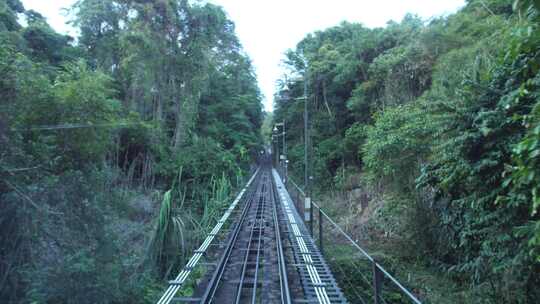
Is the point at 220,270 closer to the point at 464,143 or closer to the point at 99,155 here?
the point at 99,155

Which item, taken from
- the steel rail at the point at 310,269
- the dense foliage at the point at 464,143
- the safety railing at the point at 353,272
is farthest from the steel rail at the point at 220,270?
the dense foliage at the point at 464,143

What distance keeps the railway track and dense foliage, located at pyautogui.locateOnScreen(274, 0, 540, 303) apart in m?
2.92

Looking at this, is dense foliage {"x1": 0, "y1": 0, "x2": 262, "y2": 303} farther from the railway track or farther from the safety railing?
the safety railing

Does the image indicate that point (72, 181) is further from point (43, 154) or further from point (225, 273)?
point (225, 273)

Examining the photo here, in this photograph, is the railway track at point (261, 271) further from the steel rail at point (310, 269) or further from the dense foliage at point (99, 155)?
the dense foliage at point (99, 155)

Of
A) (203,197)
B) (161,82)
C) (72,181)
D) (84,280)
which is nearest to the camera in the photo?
(84,280)

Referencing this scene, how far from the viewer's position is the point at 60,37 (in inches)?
935

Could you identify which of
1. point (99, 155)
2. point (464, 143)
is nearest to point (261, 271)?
point (99, 155)

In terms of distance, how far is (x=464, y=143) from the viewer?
24.1 feet

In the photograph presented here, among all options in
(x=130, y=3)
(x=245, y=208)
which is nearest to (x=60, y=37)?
(x=130, y=3)

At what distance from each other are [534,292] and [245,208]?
47.3 ft

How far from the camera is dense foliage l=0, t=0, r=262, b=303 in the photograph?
6836 mm

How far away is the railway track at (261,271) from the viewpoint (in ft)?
23.0

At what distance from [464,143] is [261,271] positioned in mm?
5482
